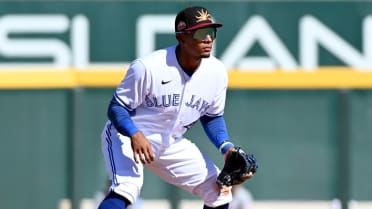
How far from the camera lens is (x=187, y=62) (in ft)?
20.3

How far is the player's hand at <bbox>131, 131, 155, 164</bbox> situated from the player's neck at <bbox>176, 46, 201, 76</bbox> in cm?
47

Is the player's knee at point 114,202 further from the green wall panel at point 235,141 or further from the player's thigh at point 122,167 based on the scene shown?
the green wall panel at point 235,141

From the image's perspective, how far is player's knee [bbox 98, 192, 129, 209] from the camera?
6.05 meters

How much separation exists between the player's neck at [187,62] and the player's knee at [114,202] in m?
0.73

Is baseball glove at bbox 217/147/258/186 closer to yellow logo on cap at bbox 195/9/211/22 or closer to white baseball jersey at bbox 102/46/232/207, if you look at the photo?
white baseball jersey at bbox 102/46/232/207

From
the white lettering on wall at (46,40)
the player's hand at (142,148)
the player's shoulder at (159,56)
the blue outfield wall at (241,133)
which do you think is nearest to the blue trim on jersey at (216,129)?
the player's shoulder at (159,56)

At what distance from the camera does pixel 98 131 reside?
908 centimetres

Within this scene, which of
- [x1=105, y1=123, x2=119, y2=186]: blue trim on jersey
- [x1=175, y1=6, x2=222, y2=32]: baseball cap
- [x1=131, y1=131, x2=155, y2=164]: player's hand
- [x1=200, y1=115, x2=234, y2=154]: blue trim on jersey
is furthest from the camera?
[x1=200, y1=115, x2=234, y2=154]: blue trim on jersey

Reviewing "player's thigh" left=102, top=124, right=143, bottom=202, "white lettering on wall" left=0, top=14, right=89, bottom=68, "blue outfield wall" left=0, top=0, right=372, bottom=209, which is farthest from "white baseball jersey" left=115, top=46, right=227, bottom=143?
"white lettering on wall" left=0, top=14, right=89, bottom=68

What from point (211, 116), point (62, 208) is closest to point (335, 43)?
point (62, 208)

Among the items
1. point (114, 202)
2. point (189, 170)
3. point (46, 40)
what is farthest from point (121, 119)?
point (46, 40)

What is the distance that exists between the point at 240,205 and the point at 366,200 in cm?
95

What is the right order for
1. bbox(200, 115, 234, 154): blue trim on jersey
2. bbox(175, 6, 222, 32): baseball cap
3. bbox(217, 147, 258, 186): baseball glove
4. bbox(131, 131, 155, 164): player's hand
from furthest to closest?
bbox(200, 115, 234, 154): blue trim on jersey < bbox(217, 147, 258, 186): baseball glove < bbox(175, 6, 222, 32): baseball cap < bbox(131, 131, 155, 164): player's hand

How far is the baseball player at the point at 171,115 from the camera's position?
6062mm
